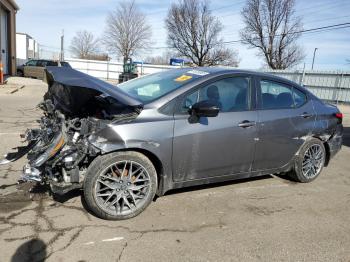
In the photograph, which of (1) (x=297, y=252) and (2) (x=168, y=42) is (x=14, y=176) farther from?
(2) (x=168, y=42)

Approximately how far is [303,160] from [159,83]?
2426 mm

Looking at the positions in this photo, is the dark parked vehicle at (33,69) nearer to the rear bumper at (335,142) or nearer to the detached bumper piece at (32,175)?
the rear bumper at (335,142)

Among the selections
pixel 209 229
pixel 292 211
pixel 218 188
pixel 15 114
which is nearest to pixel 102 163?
pixel 209 229

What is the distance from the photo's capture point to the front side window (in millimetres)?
4258

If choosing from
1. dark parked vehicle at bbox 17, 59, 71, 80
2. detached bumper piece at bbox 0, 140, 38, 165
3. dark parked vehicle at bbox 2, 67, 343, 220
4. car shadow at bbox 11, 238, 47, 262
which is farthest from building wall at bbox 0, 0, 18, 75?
car shadow at bbox 11, 238, 47, 262

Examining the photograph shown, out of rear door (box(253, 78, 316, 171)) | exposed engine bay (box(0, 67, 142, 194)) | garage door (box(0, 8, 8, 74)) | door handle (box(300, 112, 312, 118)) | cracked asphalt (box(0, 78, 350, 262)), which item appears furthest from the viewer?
garage door (box(0, 8, 8, 74))

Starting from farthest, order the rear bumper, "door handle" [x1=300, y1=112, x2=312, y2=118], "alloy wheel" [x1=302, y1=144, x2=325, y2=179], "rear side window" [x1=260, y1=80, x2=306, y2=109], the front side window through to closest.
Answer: the rear bumper < "alloy wheel" [x1=302, y1=144, x2=325, y2=179] < "door handle" [x1=300, y1=112, x2=312, y2=118] < "rear side window" [x1=260, y1=80, x2=306, y2=109] < the front side window

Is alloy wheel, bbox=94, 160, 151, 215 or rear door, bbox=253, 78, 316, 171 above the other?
rear door, bbox=253, 78, 316, 171

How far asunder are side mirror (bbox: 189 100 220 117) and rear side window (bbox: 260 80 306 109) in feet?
3.27

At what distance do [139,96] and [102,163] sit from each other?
43.3 inches

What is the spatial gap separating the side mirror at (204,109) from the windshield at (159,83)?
1.22 feet

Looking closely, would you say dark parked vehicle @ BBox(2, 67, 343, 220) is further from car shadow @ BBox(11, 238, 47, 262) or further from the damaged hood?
car shadow @ BBox(11, 238, 47, 262)

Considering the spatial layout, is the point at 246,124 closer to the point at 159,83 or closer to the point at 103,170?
the point at 159,83

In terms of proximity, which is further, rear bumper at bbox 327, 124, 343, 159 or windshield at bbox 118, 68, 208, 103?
rear bumper at bbox 327, 124, 343, 159
